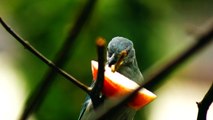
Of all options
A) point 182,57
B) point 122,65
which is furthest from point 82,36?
point 182,57

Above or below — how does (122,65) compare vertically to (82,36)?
above

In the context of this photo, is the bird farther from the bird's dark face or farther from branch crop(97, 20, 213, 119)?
branch crop(97, 20, 213, 119)

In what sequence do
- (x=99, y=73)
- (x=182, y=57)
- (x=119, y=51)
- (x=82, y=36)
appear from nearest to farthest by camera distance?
(x=182, y=57) < (x=99, y=73) < (x=119, y=51) < (x=82, y=36)

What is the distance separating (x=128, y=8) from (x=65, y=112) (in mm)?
626

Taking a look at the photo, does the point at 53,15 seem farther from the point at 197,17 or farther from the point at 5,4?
the point at 197,17

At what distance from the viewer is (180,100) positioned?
5.23 meters

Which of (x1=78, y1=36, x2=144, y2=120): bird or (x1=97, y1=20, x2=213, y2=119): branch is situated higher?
(x1=97, y1=20, x2=213, y2=119): branch

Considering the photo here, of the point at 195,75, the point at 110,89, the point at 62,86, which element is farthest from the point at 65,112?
the point at 195,75

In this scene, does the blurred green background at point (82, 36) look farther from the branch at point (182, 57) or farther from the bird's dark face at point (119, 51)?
the branch at point (182, 57)

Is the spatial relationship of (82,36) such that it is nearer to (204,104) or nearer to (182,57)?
(204,104)

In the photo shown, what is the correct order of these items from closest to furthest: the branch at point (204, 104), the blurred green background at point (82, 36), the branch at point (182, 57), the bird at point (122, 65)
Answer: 1. the branch at point (182, 57)
2. the branch at point (204, 104)
3. the bird at point (122, 65)
4. the blurred green background at point (82, 36)

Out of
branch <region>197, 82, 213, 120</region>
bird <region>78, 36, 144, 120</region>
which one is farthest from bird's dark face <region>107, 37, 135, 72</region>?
branch <region>197, 82, 213, 120</region>

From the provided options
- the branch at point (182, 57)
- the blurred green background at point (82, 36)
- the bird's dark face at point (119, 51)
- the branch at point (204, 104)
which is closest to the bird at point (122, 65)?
the bird's dark face at point (119, 51)

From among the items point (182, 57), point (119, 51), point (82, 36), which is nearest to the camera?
point (182, 57)
